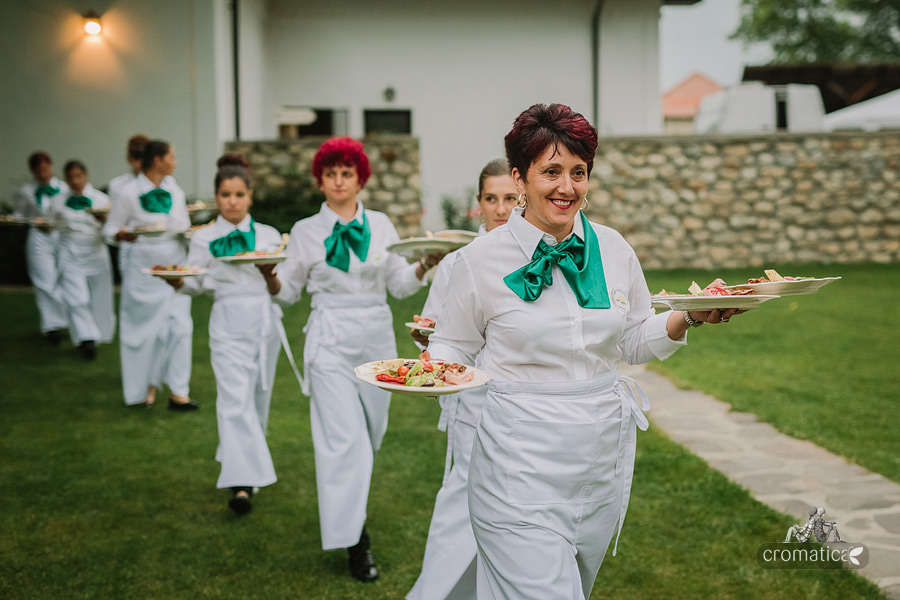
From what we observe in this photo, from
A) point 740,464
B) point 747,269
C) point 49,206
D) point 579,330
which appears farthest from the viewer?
point 747,269

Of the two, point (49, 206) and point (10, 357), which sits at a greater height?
point (49, 206)

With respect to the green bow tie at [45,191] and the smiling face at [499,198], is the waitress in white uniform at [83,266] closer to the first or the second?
the green bow tie at [45,191]

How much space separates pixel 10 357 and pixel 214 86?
691 cm

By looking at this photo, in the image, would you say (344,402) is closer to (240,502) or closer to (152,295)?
(240,502)

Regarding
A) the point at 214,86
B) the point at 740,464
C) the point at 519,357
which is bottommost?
the point at 740,464

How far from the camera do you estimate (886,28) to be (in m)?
44.9

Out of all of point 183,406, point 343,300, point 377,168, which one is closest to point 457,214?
point 377,168

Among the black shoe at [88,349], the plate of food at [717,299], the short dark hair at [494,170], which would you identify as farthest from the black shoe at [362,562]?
the black shoe at [88,349]

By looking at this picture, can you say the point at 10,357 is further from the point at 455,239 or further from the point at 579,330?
the point at 579,330

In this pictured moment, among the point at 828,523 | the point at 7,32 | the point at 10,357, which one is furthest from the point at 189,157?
the point at 828,523

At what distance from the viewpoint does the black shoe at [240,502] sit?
545cm

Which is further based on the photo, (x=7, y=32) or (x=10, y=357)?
(x=7, y=32)

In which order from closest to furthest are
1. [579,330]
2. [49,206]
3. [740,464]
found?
[579,330] < [740,464] < [49,206]

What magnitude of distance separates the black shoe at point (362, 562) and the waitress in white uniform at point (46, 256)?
8.00 metres
